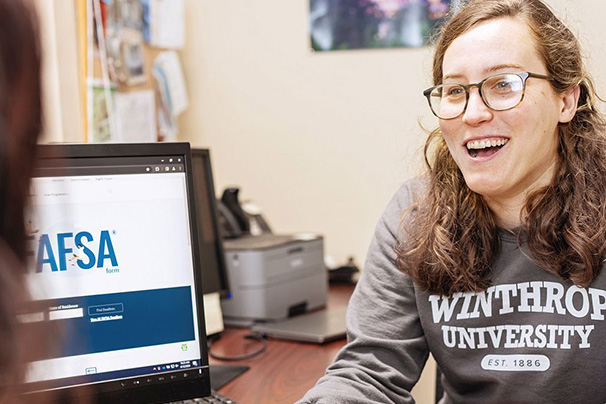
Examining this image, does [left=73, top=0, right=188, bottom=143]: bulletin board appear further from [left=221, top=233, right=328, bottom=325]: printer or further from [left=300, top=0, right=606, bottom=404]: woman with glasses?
[left=300, top=0, right=606, bottom=404]: woman with glasses

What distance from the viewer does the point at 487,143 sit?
130 cm

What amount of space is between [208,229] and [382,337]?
650 millimetres

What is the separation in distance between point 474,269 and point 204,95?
1.53 meters

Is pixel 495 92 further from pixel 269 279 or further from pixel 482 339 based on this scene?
pixel 269 279

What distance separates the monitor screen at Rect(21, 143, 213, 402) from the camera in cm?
105

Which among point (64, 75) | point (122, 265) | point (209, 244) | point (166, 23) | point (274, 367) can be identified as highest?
point (166, 23)

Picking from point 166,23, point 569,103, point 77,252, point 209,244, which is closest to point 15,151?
point 77,252

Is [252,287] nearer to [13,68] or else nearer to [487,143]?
→ [487,143]

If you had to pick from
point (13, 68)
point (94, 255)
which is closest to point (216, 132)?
point (94, 255)

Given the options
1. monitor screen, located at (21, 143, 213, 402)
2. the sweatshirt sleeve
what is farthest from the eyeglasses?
monitor screen, located at (21, 143, 213, 402)

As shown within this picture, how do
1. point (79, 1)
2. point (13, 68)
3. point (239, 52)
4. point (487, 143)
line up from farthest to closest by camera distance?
point (239, 52)
point (79, 1)
point (487, 143)
point (13, 68)

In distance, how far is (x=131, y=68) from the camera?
215 cm

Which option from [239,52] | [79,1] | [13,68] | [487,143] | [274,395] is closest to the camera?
[13,68]

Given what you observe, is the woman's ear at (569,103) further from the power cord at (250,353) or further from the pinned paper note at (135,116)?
the pinned paper note at (135,116)
